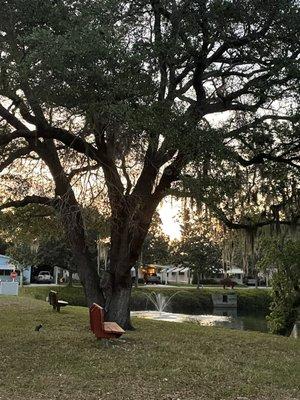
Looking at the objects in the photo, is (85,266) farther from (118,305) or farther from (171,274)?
(171,274)

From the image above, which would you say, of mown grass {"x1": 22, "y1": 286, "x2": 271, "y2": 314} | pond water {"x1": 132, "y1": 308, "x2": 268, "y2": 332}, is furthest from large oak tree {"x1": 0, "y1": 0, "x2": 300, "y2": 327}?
mown grass {"x1": 22, "y1": 286, "x2": 271, "y2": 314}

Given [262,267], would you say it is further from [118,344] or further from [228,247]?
[118,344]

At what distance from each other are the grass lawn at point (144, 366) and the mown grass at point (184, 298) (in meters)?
22.7

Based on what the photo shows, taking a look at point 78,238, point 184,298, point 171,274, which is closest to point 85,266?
point 78,238

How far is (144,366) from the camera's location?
27.2 feet

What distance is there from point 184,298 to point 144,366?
32.5 m

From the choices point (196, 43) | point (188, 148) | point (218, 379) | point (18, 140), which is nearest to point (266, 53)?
point (196, 43)

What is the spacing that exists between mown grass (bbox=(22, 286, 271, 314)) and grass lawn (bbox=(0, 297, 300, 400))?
74.3 ft

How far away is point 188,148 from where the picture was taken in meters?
8.89

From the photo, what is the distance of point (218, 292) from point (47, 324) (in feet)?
104

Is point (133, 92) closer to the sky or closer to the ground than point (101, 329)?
closer to the sky

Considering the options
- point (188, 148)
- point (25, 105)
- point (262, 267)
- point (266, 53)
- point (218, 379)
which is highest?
point (266, 53)

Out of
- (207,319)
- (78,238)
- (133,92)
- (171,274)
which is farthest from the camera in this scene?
(171,274)

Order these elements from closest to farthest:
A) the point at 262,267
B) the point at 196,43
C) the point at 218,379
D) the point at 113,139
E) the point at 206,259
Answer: the point at 218,379
the point at 196,43
the point at 113,139
the point at 262,267
the point at 206,259
